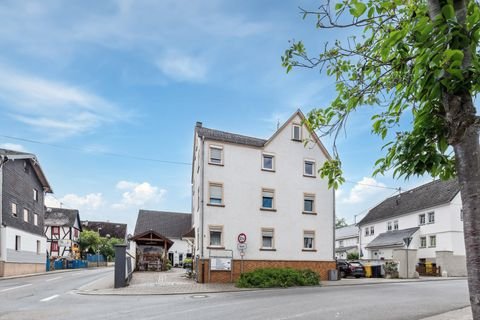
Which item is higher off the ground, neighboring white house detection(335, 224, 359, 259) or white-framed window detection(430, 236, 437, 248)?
white-framed window detection(430, 236, 437, 248)

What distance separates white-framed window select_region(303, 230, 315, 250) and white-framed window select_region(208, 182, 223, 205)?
6.18 metres

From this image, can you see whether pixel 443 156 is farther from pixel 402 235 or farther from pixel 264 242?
pixel 402 235

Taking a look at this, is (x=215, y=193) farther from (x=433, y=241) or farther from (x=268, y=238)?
(x=433, y=241)

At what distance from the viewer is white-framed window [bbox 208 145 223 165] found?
2525cm

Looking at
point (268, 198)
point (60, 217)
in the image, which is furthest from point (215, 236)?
point (60, 217)

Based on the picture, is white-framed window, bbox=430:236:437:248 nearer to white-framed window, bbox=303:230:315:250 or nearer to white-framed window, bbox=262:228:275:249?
white-framed window, bbox=303:230:315:250

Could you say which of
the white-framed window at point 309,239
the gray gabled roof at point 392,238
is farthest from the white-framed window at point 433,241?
the white-framed window at point 309,239

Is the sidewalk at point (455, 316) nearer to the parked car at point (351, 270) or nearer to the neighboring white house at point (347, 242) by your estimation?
the parked car at point (351, 270)

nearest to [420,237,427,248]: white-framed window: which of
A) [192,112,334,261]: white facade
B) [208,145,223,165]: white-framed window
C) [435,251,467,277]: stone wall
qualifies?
[435,251,467,277]: stone wall

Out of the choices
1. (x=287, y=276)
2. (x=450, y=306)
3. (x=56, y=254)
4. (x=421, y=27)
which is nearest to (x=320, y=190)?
(x=287, y=276)

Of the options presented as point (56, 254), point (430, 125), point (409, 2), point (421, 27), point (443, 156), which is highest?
point (409, 2)

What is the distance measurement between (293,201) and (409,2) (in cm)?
2285

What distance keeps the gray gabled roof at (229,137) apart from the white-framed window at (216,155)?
56 centimetres

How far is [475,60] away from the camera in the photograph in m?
2.92
